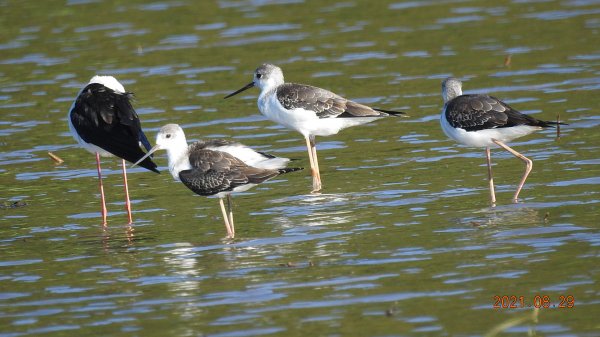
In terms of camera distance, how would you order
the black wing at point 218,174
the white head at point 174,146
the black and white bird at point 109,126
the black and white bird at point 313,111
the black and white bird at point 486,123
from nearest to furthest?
1. the black wing at point 218,174
2. the white head at point 174,146
3. the black and white bird at point 486,123
4. the black and white bird at point 109,126
5. the black and white bird at point 313,111

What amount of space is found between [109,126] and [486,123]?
14.3 feet

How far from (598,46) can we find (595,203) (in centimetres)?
878

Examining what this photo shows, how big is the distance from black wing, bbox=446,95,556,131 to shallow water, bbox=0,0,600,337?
0.78 meters

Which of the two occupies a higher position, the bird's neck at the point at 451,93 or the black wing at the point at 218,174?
the bird's neck at the point at 451,93

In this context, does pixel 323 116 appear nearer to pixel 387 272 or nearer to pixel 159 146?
pixel 159 146

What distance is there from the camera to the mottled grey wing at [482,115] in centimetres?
1226

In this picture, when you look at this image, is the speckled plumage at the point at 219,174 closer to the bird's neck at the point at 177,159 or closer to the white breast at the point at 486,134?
the bird's neck at the point at 177,159

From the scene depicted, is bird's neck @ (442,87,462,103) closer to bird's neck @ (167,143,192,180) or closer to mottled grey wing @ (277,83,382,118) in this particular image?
mottled grey wing @ (277,83,382,118)

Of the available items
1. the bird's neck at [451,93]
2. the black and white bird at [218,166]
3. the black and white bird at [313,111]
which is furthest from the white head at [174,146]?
the bird's neck at [451,93]

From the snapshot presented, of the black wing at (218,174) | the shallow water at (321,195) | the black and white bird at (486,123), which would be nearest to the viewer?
the shallow water at (321,195)

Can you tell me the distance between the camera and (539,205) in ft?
38.3

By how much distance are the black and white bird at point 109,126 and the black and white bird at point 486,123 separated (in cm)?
347

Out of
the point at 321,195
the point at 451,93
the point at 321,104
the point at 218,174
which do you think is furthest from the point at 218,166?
the point at 321,104

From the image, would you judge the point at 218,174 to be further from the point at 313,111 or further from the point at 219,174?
the point at 313,111
